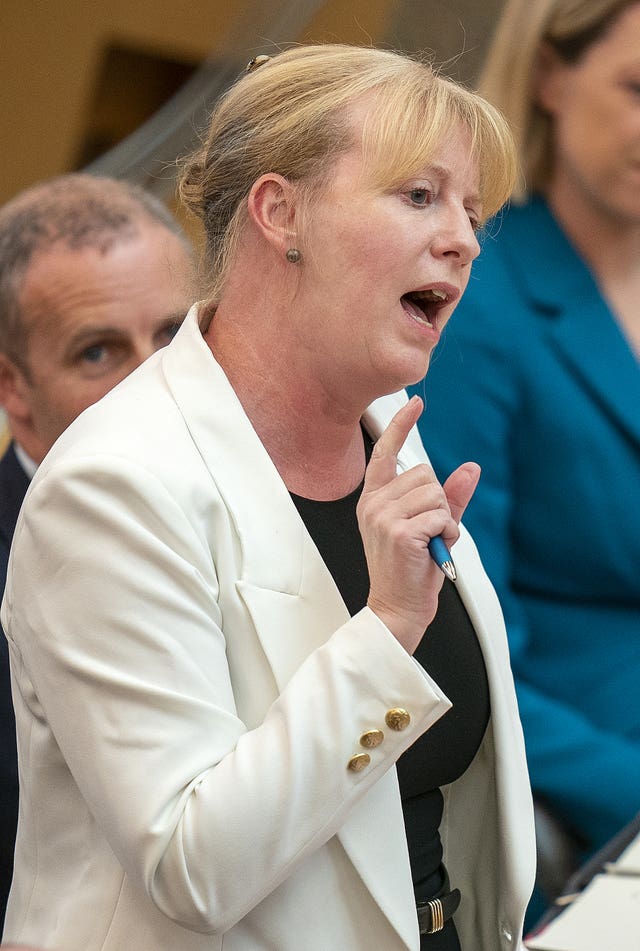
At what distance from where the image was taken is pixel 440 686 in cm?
136

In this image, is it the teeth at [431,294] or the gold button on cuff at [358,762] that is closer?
the gold button on cuff at [358,762]

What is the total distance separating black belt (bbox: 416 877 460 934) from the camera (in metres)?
1.33

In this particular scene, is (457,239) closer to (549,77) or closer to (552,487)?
(552,487)

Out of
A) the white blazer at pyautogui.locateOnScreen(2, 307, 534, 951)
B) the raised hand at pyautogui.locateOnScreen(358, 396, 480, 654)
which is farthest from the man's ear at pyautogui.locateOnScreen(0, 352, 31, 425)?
the raised hand at pyautogui.locateOnScreen(358, 396, 480, 654)

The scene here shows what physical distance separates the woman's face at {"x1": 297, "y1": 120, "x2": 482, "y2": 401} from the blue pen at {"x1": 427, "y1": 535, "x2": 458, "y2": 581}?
0.69 feet

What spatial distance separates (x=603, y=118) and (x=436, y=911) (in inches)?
56.6

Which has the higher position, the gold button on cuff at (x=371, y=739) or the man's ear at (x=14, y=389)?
the gold button on cuff at (x=371, y=739)

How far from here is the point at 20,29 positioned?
465 centimetres

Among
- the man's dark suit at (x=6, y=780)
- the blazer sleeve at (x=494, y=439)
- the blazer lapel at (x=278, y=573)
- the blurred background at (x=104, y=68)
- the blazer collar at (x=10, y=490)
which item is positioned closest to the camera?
the blazer lapel at (x=278, y=573)

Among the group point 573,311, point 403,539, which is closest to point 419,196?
point 403,539

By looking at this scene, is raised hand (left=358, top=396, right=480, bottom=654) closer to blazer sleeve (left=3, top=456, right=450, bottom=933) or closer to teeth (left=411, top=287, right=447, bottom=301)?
blazer sleeve (left=3, top=456, right=450, bottom=933)

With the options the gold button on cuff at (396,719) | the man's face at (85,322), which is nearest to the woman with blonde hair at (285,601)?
the gold button on cuff at (396,719)

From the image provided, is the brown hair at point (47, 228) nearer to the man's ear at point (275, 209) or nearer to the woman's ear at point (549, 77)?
the man's ear at point (275, 209)

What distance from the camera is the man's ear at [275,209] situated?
4.39 ft
